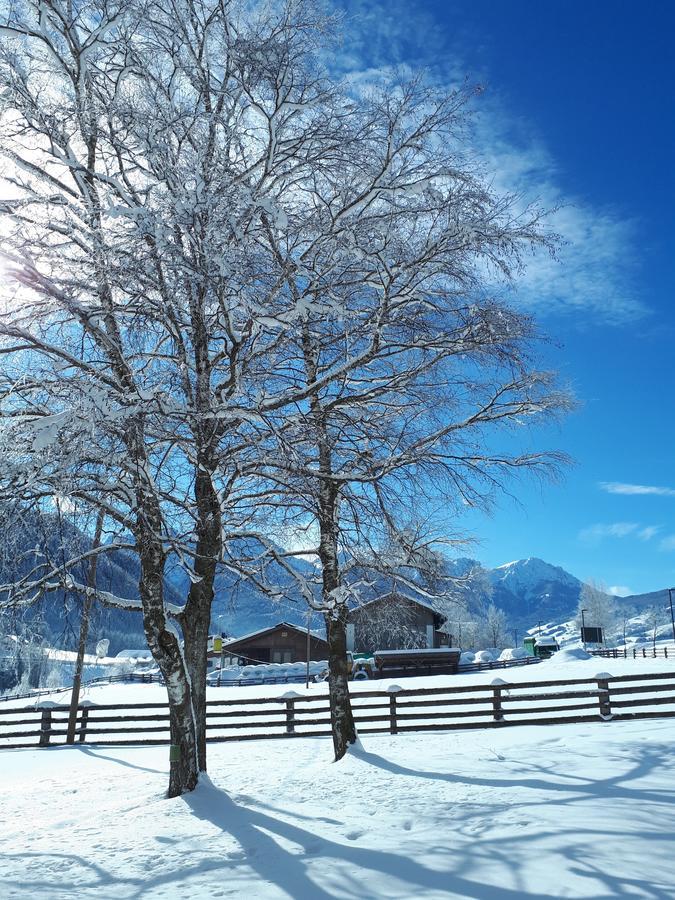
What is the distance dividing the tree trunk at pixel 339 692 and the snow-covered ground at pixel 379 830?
397 millimetres

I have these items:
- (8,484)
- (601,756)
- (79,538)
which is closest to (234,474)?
(79,538)

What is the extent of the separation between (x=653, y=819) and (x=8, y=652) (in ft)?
25.4

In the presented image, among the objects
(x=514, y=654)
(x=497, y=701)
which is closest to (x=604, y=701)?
(x=497, y=701)

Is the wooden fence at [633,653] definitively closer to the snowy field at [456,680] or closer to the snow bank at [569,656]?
the snow bank at [569,656]

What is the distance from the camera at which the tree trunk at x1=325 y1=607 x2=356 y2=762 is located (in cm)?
1244

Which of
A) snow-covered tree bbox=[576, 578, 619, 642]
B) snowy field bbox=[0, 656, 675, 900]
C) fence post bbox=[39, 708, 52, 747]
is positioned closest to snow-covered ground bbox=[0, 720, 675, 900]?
snowy field bbox=[0, 656, 675, 900]

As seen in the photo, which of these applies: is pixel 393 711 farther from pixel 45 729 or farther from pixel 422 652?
pixel 422 652

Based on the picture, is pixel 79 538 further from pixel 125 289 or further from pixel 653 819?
pixel 653 819

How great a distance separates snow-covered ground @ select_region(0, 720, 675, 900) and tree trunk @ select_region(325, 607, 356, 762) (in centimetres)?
40

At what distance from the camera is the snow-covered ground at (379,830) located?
201 inches

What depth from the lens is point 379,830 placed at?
6645 mm

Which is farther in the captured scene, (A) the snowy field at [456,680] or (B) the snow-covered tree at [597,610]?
(B) the snow-covered tree at [597,610]

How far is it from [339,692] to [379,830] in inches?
235

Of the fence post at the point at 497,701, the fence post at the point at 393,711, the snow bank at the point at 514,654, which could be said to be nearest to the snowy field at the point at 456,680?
the fence post at the point at 393,711
